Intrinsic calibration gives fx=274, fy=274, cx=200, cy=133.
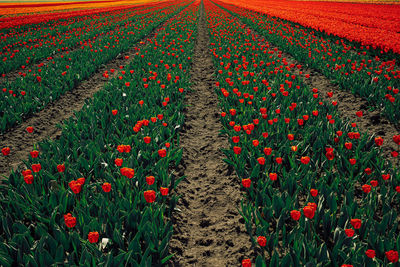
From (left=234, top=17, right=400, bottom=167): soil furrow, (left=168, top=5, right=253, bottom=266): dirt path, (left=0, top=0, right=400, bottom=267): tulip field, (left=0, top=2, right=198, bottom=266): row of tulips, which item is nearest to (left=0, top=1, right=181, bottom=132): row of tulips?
(left=0, top=0, right=400, bottom=267): tulip field

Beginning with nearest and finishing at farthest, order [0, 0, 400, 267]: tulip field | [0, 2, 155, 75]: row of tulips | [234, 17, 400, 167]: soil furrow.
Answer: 1. [0, 0, 400, 267]: tulip field
2. [234, 17, 400, 167]: soil furrow
3. [0, 2, 155, 75]: row of tulips

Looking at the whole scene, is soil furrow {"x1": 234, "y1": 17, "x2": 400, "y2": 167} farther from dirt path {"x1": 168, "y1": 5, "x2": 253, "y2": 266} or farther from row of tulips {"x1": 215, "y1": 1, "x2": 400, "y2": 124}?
dirt path {"x1": 168, "y1": 5, "x2": 253, "y2": 266}

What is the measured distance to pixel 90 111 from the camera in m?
4.84

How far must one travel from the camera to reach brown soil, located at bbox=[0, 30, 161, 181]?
4465mm

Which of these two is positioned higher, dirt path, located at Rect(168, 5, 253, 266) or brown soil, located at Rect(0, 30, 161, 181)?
brown soil, located at Rect(0, 30, 161, 181)

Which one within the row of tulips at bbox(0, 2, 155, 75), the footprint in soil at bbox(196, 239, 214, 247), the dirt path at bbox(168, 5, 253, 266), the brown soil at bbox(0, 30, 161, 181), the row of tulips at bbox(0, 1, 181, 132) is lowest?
the footprint in soil at bbox(196, 239, 214, 247)

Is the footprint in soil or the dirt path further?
the footprint in soil

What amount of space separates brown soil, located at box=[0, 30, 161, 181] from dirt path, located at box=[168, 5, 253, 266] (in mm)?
2130

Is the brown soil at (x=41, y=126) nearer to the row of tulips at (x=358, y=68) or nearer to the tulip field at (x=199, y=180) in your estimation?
the tulip field at (x=199, y=180)

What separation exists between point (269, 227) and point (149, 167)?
1.57 m

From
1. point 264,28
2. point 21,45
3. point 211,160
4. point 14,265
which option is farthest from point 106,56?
point 264,28

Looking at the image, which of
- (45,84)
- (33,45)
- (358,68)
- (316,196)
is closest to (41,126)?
(45,84)

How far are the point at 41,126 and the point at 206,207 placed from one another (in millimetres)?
4118

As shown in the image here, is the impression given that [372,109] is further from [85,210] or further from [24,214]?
[24,214]
